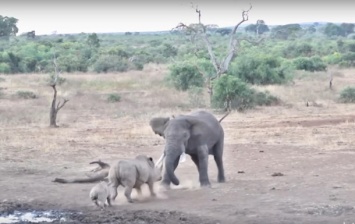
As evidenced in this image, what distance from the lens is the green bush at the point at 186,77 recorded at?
37594mm

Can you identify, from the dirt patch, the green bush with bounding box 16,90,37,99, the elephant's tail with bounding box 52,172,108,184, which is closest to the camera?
the dirt patch

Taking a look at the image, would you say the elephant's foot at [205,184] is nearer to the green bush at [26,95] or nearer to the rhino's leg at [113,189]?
the rhino's leg at [113,189]

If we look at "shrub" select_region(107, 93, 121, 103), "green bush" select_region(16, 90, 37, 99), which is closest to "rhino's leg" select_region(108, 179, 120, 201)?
"shrub" select_region(107, 93, 121, 103)

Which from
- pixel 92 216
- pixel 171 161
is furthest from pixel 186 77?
pixel 92 216

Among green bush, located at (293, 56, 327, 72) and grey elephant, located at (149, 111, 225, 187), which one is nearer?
grey elephant, located at (149, 111, 225, 187)

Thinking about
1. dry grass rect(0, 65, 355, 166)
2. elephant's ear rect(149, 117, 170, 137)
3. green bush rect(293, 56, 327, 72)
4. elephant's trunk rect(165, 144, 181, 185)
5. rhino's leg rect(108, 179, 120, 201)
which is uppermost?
elephant's ear rect(149, 117, 170, 137)

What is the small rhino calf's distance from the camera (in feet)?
35.8

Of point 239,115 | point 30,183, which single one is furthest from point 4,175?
point 239,115

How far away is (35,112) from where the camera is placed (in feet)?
92.5

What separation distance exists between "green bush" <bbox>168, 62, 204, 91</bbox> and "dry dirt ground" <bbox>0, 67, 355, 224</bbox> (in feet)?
32.5

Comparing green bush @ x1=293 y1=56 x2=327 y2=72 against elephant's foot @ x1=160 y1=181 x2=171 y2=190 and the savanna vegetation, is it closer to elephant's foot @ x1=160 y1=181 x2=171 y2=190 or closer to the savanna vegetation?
the savanna vegetation

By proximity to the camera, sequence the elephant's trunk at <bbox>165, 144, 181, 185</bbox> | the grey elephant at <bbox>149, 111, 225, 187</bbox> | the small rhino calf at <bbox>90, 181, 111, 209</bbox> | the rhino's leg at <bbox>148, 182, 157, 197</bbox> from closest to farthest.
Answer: the small rhino calf at <bbox>90, 181, 111, 209</bbox> < the elephant's trunk at <bbox>165, 144, 181, 185</bbox> < the rhino's leg at <bbox>148, 182, 157, 197</bbox> < the grey elephant at <bbox>149, 111, 225, 187</bbox>

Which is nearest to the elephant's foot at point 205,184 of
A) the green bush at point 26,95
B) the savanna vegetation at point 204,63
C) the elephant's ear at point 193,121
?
the elephant's ear at point 193,121

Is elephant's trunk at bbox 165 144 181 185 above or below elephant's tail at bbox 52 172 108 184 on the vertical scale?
above
